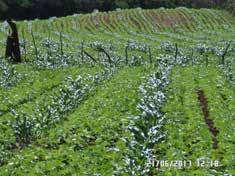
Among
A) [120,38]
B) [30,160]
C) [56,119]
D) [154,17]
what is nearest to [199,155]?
[30,160]

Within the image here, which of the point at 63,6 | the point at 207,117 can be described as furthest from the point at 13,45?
the point at 63,6

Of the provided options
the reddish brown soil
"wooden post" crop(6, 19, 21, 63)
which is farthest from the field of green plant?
"wooden post" crop(6, 19, 21, 63)

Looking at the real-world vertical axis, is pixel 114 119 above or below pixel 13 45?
below

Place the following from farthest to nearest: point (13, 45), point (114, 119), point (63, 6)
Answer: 1. point (63, 6)
2. point (13, 45)
3. point (114, 119)

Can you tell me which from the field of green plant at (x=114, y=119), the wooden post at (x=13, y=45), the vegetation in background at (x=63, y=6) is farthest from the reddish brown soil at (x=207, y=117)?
the vegetation in background at (x=63, y=6)

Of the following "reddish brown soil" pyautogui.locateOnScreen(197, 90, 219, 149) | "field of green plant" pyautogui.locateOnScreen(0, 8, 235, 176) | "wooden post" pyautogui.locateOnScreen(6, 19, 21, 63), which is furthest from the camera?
"wooden post" pyautogui.locateOnScreen(6, 19, 21, 63)

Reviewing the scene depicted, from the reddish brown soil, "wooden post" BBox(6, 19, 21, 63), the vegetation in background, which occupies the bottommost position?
the reddish brown soil

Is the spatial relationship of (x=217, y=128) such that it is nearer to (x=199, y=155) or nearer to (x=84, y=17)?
(x=199, y=155)

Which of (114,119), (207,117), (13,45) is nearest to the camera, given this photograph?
(114,119)

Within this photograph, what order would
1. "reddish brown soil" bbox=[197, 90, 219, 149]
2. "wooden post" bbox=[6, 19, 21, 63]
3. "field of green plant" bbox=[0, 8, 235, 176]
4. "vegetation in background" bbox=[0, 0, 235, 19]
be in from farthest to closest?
"vegetation in background" bbox=[0, 0, 235, 19] → "wooden post" bbox=[6, 19, 21, 63] → "reddish brown soil" bbox=[197, 90, 219, 149] → "field of green plant" bbox=[0, 8, 235, 176]

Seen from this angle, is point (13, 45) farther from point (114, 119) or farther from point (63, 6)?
point (63, 6)

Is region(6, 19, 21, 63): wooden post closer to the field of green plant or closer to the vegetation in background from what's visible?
the field of green plant

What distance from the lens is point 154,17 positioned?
9994 centimetres

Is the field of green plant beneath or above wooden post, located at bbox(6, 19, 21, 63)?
beneath
